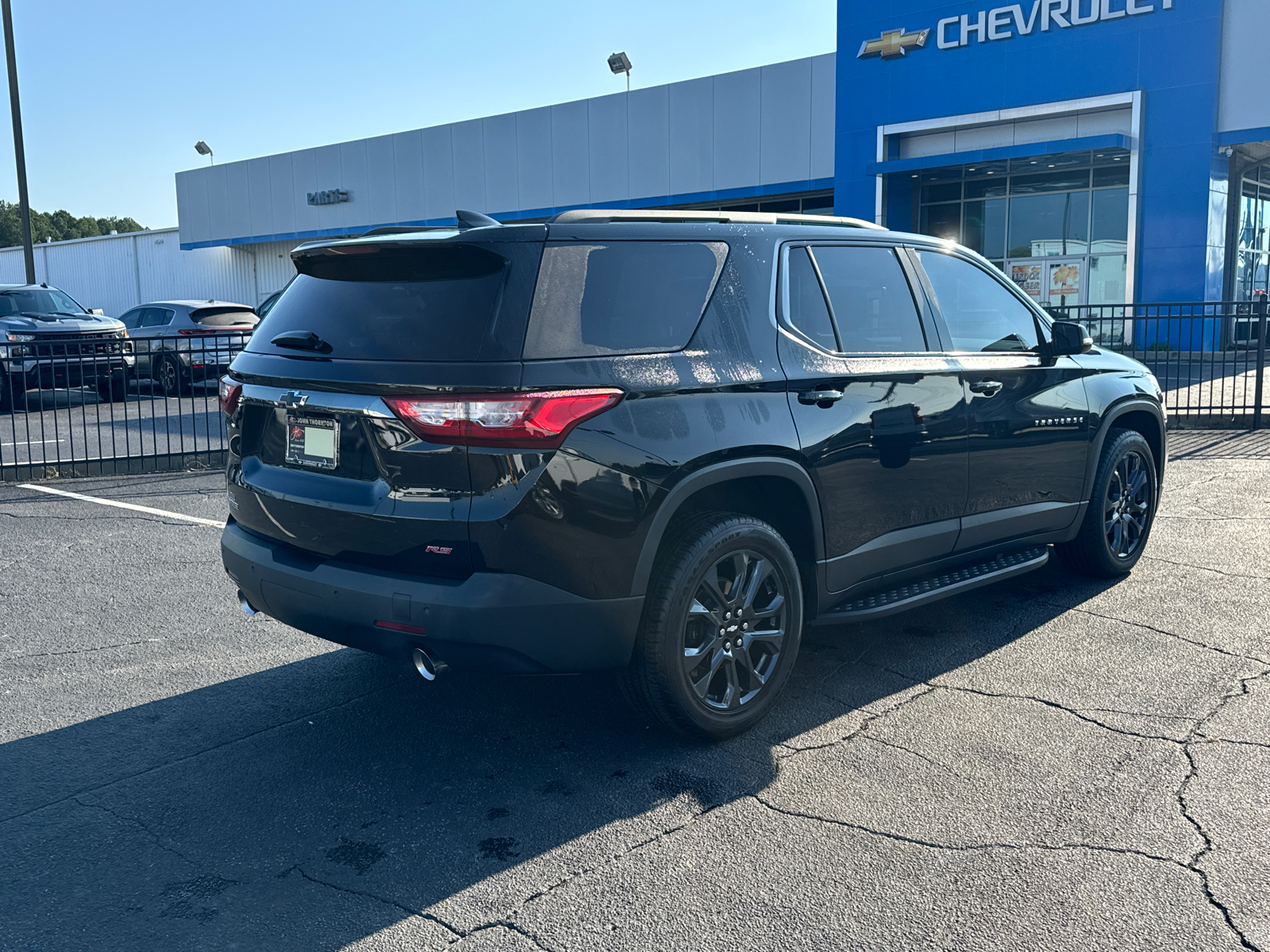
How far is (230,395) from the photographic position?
13.7 ft

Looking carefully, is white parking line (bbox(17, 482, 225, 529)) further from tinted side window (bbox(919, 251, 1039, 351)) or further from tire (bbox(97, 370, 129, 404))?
tinted side window (bbox(919, 251, 1039, 351))

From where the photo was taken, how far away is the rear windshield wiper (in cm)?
378

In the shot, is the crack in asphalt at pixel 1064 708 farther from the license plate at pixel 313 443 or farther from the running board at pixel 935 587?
the license plate at pixel 313 443

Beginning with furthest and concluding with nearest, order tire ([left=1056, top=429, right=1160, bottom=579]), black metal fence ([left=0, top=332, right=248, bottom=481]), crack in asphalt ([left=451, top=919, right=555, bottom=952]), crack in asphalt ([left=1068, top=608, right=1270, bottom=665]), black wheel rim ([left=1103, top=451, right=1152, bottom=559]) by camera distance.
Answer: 1. black metal fence ([left=0, top=332, right=248, bottom=481])
2. black wheel rim ([left=1103, top=451, right=1152, bottom=559])
3. tire ([left=1056, top=429, right=1160, bottom=579])
4. crack in asphalt ([left=1068, top=608, right=1270, bottom=665])
5. crack in asphalt ([left=451, top=919, right=555, bottom=952])

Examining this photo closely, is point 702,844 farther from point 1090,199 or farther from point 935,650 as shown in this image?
point 1090,199

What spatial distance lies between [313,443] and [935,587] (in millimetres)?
2625

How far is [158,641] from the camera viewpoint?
5164 millimetres

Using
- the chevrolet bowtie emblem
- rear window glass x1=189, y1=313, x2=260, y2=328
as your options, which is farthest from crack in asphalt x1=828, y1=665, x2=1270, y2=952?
the chevrolet bowtie emblem

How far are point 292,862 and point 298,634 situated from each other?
2310 millimetres

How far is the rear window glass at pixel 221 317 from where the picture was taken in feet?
66.7

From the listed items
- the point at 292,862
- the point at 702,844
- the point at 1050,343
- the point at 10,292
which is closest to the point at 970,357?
the point at 1050,343

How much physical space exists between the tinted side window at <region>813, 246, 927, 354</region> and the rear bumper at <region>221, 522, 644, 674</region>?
157cm

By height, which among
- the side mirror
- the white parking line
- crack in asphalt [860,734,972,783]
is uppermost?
the side mirror

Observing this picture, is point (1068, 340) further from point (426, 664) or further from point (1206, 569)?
point (426, 664)
